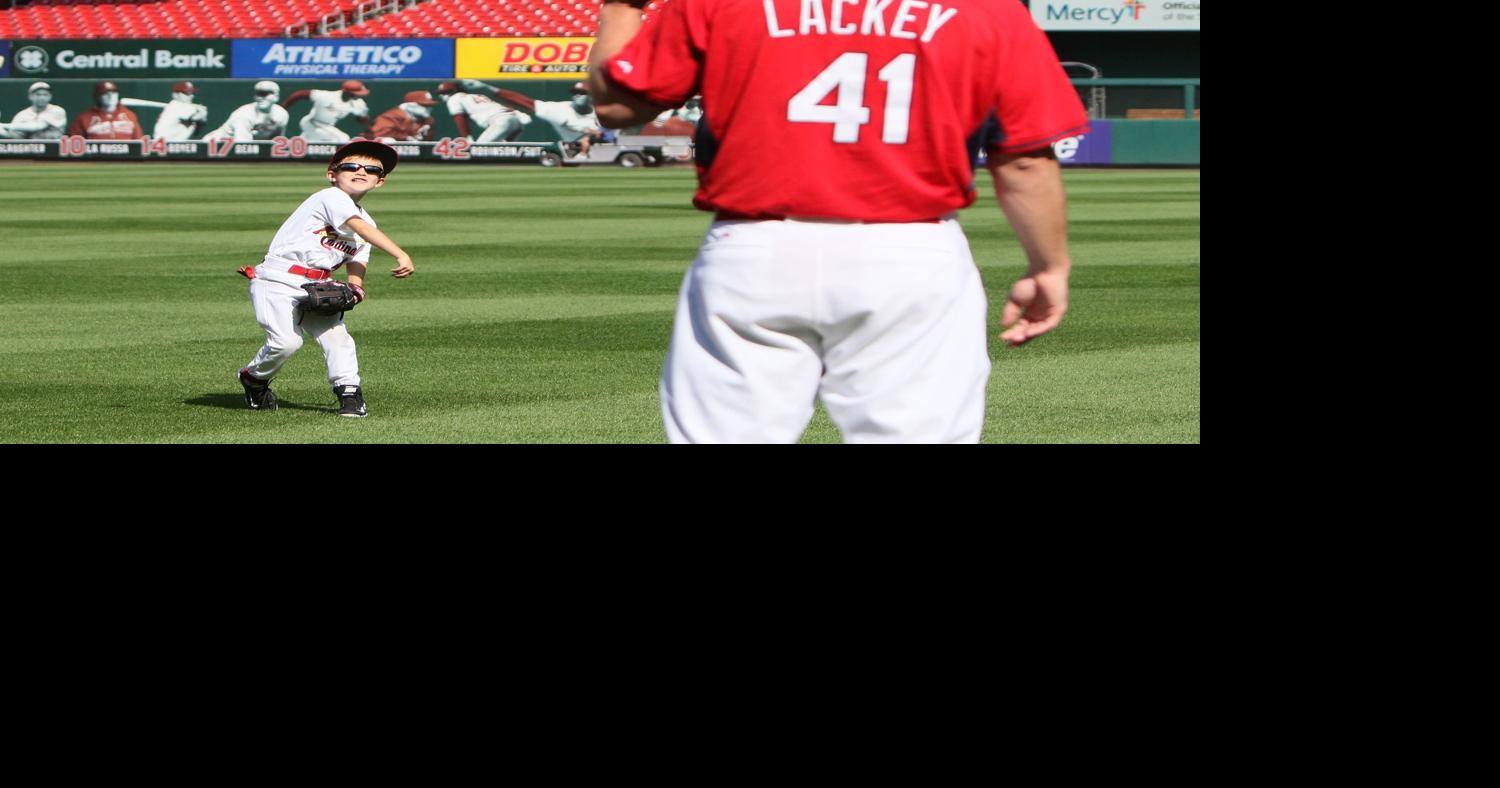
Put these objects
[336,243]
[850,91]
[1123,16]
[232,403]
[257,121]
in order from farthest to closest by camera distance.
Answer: [1123,16] → [257,121] → [232,403] → [336,243] → [850,91]

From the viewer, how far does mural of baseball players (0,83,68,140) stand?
4784cm

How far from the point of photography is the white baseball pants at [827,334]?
3402mm

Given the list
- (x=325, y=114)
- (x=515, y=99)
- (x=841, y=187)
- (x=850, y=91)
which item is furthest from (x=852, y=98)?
(x=325, y=114)

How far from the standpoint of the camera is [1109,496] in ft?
7.43

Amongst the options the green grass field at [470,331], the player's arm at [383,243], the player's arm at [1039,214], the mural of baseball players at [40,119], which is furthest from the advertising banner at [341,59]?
the player's arm at [1039,214]

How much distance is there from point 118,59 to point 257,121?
8493 millimetres

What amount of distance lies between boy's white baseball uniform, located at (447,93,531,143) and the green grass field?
2188 cm

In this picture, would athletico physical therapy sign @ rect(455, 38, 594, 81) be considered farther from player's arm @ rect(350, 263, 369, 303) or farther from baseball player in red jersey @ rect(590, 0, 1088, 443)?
baseball player in red jersey @ rect(590, 0, 1088, 443)

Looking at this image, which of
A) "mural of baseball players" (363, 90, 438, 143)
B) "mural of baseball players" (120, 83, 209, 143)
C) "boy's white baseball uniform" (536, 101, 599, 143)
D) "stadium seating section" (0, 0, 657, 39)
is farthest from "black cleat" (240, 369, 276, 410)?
"stadium seating section" (0, 0, 657, 39)

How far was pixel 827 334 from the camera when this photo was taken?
3.46 m

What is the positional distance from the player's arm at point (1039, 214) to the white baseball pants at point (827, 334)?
117mm

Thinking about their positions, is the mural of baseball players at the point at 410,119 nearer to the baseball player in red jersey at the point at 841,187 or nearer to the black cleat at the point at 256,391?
the black cleat at the point at 256,391

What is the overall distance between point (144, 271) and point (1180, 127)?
32835 mm

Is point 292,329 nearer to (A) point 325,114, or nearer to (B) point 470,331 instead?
(B) point 470,331
